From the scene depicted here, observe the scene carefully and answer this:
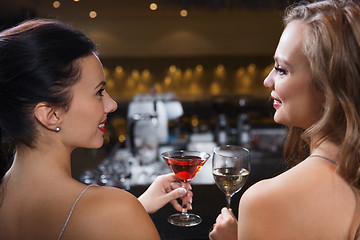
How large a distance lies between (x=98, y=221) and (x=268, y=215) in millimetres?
443

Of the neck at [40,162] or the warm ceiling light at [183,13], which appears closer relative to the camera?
the neck at [40,162]

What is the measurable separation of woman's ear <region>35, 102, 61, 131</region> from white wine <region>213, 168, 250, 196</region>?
23.9 inches

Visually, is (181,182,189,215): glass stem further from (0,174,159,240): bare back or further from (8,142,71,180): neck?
(8,142,71,180): neck

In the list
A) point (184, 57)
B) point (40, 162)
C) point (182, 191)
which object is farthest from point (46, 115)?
point (184, 57)

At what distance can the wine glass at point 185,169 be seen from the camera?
4.50 feet

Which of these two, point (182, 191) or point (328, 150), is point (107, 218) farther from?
point (328, 150)

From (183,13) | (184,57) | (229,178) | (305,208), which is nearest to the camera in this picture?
(305,208)

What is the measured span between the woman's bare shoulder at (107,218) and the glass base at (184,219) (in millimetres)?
380

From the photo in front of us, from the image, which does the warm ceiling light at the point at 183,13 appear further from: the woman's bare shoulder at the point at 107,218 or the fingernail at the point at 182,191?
the woman's bare shoulder at the point at 107,218

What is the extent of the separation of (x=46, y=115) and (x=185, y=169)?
591 mm

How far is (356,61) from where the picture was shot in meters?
0.94

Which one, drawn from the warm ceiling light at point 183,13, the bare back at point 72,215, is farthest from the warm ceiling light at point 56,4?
the bare back at point 72,215

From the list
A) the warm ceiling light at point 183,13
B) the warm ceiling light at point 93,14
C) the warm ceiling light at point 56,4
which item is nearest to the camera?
the warm ceiling light at point 56,4

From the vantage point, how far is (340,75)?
0.95m
